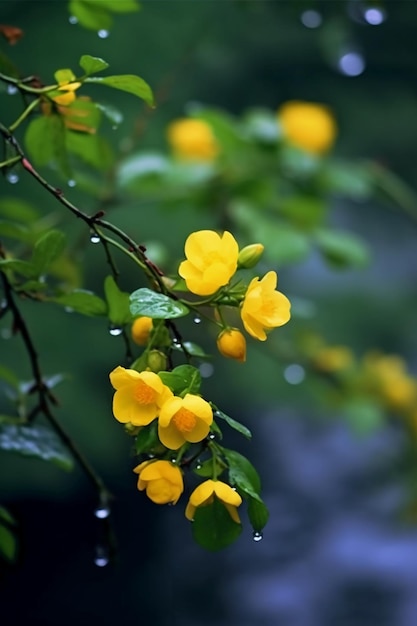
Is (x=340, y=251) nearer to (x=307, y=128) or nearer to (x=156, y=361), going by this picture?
(x=307, y=128)

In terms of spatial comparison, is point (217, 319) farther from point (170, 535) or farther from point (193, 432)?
point (170, 535)

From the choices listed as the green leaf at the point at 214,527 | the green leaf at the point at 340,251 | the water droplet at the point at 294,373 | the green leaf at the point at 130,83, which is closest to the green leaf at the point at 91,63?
the green leaf at the point at 130,83

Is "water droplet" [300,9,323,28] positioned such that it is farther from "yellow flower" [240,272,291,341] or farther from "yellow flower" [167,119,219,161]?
"yellow flower" [240,272,291,341]

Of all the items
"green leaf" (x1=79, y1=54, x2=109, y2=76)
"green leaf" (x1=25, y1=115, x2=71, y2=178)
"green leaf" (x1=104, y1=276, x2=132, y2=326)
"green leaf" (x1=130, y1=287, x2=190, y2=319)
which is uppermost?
"green leaf" (x1=25, y1=115, x2=71, y2=178)

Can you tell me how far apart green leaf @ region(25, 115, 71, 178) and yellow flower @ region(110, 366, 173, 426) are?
0.61 feet

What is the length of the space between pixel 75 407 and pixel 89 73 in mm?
1100

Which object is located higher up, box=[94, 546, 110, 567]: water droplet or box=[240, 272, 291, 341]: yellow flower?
box=[240, 272, 291, 341]: yellow flower

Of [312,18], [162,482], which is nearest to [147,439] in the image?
[162,482]

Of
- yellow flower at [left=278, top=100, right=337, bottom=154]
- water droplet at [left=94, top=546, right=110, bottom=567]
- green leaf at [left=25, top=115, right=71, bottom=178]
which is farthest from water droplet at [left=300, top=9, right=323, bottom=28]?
water droplet at [left=94, top=546, right=110, bottom=567]

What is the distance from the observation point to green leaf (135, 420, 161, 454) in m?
0.37

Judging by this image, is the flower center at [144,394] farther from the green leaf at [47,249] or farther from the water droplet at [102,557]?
the water droplet at [102,557]

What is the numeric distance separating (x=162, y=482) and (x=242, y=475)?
0.12 ft

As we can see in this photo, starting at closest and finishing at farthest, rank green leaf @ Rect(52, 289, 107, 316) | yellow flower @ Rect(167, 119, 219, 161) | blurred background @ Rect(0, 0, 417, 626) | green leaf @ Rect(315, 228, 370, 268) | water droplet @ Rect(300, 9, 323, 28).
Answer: green leaf @ Rect(52, 289, 107, 316)
green leaf @ Rect(315, 228, 370, 268)
yellow flower @ Rect(167, 119, 219, 161)
water droplet @ Rect(300, 9, 323, 28)
blurred background @ Rect(0, 0, 417, 626)

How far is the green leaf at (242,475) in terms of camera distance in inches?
14.5
